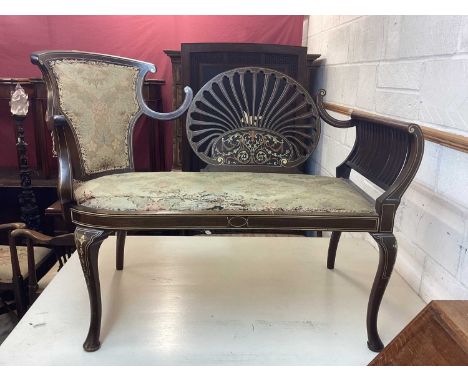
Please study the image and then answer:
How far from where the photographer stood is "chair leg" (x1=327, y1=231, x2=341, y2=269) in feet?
5.39

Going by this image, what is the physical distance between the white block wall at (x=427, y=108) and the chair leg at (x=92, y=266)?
3.34ft

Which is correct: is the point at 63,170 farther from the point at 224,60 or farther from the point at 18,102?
the point at 18,102

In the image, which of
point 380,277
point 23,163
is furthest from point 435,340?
point 23,163

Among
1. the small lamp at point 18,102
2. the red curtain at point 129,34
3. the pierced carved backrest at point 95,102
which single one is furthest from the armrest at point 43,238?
the red curtain at point 129,34

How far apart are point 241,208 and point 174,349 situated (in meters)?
0.45

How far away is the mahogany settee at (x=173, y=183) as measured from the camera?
117 centimetres

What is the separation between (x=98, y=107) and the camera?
4.74ft

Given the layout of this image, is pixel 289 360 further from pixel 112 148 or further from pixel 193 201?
pixel 112 148

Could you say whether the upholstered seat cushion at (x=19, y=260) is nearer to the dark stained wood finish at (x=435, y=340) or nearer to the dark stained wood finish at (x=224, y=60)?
the dark stained wood finish at (x=224, y=60)

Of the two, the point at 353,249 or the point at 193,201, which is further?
the point at 353,249

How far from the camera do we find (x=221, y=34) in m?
2.95

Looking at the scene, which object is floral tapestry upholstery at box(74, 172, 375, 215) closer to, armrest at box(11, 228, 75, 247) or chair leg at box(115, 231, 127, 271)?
chair leg at box(115, 231, 127, 271)
